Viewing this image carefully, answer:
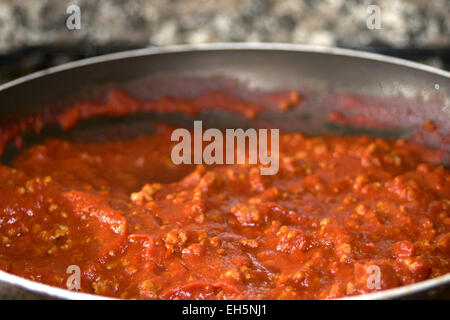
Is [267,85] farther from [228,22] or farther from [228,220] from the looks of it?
[228,220]

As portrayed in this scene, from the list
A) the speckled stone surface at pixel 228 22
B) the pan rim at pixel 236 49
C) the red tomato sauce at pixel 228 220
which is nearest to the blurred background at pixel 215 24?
the speckled stone surface at pixel 228 22

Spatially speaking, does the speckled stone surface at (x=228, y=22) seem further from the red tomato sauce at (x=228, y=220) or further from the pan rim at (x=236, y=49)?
the red tomato sauce at (x=228, y=220)

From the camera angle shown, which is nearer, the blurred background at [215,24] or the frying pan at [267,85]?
the frying pan at [267,85]

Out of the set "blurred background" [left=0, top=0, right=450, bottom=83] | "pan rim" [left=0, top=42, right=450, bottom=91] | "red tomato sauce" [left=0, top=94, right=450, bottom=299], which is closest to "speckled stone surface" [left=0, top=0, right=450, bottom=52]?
"blurred background" [left=0, top=0, right=450, bottom=83]

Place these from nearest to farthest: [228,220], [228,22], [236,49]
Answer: [228,220] → [236,49] → [228,22]

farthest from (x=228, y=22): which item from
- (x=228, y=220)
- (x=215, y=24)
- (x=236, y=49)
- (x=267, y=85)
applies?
(x=228, y=220)
